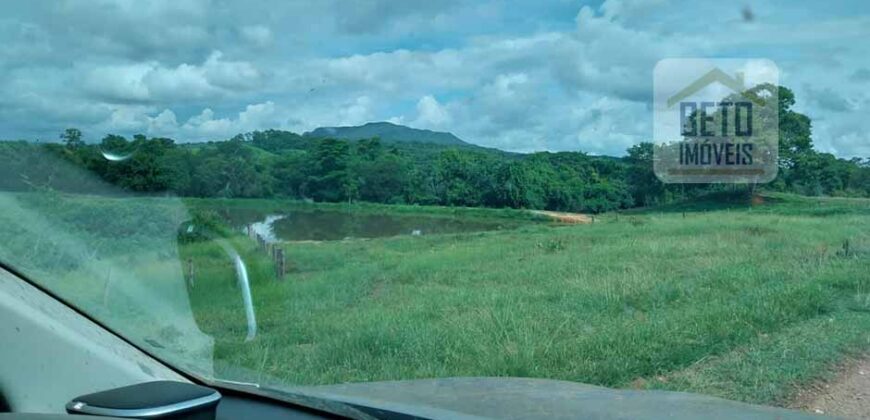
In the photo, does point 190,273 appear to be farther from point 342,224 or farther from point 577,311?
point 342,224

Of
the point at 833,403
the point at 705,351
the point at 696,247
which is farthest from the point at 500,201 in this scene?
the point at 833,403

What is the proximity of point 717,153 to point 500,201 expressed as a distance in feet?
11.3

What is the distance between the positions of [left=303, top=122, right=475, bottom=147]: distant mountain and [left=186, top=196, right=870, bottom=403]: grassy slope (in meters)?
1.46

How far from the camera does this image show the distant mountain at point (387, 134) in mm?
7988

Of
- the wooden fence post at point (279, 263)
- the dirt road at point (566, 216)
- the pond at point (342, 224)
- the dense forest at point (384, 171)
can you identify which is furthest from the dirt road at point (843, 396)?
the dirt road at point (566, 216)

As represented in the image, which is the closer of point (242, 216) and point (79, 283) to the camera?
point (79, 283)

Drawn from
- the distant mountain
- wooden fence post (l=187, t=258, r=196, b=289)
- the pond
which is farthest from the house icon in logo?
wooden fence post (l=187, t=258, r=196, b=289)

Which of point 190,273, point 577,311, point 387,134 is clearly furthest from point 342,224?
point 190,273

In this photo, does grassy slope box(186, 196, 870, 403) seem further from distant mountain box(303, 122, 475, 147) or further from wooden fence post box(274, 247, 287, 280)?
distant mountain box(303, 122, 475, 147)

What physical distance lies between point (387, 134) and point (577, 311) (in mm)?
2990

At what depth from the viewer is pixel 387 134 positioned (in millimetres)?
9461

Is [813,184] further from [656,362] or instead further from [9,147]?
[9,147]

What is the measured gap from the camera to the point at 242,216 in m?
8.35

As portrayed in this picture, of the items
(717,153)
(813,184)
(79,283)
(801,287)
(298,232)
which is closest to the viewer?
(79,283)
